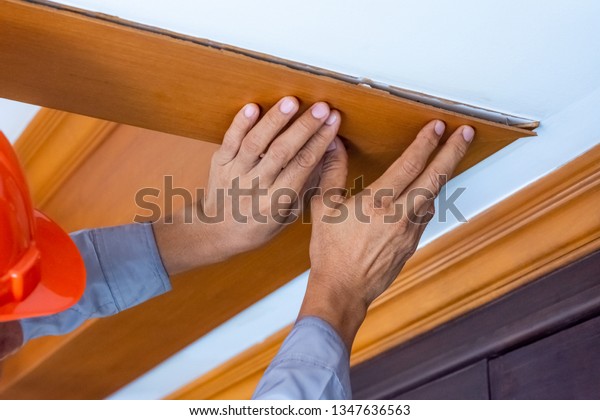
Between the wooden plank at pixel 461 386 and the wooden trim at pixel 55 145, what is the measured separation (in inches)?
31.8

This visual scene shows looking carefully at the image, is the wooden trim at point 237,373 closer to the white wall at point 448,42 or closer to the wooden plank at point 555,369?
the wooden plank at point 555,369

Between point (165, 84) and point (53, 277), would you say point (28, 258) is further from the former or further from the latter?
point (165, 84)

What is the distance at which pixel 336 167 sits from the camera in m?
1.10

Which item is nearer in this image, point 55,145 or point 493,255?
point 493,255

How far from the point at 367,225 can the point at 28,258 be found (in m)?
0.48

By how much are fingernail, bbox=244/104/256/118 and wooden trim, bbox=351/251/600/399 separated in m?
0.53

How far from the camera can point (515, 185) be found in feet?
4.04

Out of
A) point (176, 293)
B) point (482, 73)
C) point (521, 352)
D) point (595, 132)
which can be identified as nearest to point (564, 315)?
point (521, 352)

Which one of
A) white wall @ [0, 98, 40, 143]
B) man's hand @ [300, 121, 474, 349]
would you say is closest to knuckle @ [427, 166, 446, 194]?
man's hand @ [300, 121, 474, 349]

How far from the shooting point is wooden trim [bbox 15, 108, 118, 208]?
5.54ft

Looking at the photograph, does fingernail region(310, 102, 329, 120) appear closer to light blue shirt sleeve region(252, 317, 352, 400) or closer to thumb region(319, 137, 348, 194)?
thumb region(319, 137, 348, 194)

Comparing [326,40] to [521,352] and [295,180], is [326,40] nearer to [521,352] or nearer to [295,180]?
[295,180]

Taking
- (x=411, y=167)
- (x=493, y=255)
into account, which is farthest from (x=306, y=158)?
(x=493, y=255)

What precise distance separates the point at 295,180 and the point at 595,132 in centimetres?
41
